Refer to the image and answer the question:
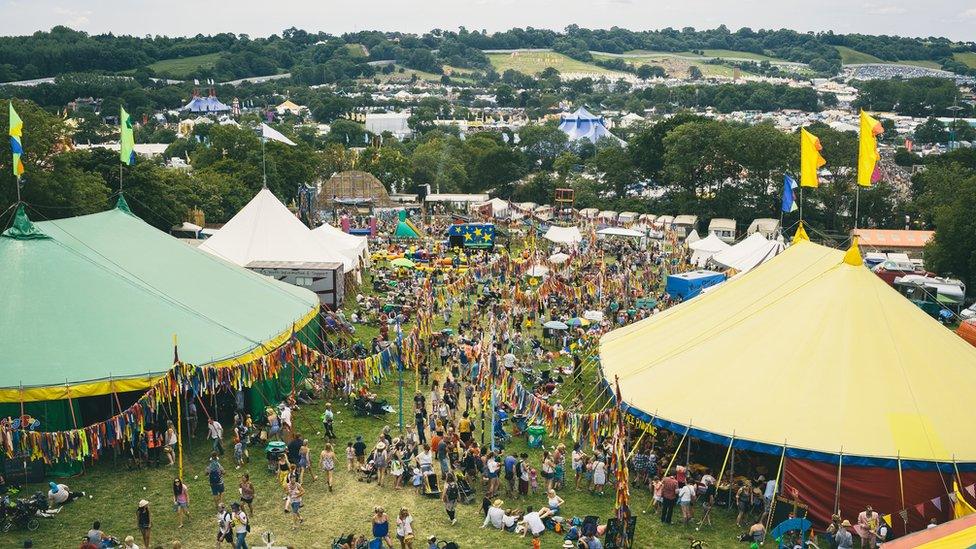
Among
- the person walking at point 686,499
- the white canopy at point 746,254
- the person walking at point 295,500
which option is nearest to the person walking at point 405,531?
the person walking at point 295,500

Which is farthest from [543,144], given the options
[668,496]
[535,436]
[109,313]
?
[668,496]

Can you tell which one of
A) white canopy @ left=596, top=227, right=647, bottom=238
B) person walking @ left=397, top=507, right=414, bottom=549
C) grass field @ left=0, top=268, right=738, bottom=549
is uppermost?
person walking @ left=397, top=507, right=414, bottom=549

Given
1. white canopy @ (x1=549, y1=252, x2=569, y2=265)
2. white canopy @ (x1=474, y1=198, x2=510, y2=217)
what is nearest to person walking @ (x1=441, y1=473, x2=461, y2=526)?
white canopy @ (x1=549, y1=252, x2=569, y2=265)

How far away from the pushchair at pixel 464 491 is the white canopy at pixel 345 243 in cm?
1905

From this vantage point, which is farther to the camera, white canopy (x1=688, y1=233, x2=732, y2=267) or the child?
white canopy (x1=688, y1=233, x2=732, y2=267)

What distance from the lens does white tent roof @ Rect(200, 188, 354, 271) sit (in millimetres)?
32469

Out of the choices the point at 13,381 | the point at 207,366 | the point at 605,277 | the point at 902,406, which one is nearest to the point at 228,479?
the point at 207,366

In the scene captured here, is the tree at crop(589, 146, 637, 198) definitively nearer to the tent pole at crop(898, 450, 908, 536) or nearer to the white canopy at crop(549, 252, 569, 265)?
the white canopy at crop(549, 252, 569, 265)

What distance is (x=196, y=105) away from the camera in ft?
518

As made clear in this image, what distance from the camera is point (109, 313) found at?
63.1 feet

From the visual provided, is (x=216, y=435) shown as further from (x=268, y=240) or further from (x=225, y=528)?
(x=268, y=240)

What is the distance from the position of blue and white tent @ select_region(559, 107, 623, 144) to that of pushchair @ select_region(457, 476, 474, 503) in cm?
8916

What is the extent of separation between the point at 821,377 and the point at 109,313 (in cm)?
1377

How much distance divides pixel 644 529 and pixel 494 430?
462cm
